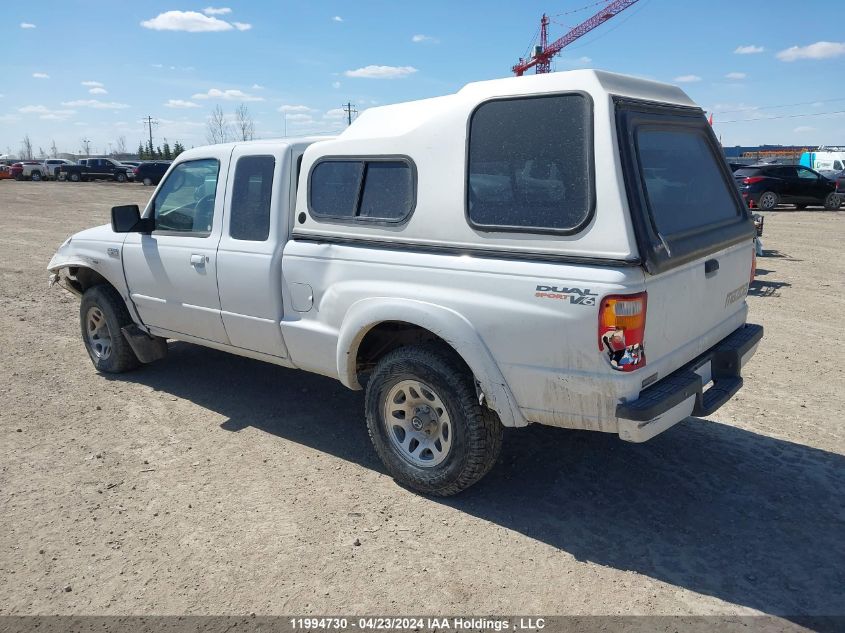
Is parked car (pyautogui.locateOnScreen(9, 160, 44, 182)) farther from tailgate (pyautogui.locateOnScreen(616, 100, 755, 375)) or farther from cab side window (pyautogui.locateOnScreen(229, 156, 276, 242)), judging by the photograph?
tailgate (pyautogui.locateOnScreen(616, 100, 755, 375))

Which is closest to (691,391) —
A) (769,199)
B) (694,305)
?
(694,305)

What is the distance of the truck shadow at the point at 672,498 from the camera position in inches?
123

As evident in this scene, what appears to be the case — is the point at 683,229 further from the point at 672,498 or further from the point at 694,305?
the point at 672,498

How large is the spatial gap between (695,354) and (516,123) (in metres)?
1.60

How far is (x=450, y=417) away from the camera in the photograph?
3598mm

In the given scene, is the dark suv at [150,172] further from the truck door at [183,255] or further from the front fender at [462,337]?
A: the front fender at [462,337]

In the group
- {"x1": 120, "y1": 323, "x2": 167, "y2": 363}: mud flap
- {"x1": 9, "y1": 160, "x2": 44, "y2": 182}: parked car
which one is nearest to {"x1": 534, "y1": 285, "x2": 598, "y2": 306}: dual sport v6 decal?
{"x1": 120, "y1": 323, "x2": 167, "y2": 363}: mud flap

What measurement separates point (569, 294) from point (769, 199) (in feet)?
71.1

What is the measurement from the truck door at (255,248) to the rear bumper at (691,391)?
2.37 meters

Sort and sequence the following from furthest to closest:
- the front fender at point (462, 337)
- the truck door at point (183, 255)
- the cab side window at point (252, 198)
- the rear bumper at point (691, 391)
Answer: the truck door at point (183, 255) → the cab side window at point (252, 198) → the front fender at point (462, 337) → the rear bumper at point (691, 391)

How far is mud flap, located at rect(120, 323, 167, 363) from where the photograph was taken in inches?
223

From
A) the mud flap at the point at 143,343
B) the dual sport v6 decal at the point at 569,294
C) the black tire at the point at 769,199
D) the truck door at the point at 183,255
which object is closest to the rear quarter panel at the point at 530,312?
the dual sport v6 decal at the point at 569,294

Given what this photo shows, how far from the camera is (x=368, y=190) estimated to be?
393 cm

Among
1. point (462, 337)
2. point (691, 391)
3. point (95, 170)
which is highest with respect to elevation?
point (95, 170)
